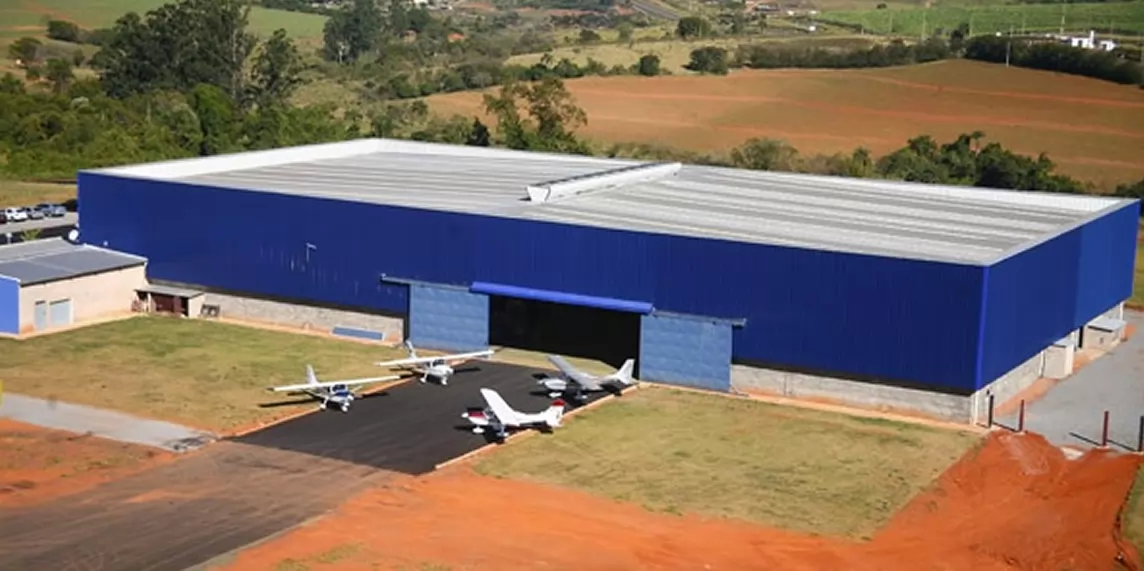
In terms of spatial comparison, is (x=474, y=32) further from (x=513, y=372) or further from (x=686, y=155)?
(x=513, y=372)

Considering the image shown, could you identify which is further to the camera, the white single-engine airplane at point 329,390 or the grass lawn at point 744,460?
the white single-engine airplane at point 329,390

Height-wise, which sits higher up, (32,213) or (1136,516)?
(32,213)

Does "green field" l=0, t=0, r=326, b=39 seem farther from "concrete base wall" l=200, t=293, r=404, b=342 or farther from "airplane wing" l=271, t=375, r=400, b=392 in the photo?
"airplane wing" l=271, t=375, r=400, b=392

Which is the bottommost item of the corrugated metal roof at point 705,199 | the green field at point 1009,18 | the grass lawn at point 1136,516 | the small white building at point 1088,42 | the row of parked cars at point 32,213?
the grass lawn at point 1136,516

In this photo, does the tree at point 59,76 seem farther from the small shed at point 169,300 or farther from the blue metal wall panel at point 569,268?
the small shed at point 169,300

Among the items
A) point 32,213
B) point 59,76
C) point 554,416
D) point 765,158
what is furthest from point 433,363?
point 59,76

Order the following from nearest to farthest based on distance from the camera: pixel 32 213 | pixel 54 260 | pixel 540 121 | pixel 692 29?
pixel 54 260, pixel 32 213, pixel 540 121, pixel 692 29

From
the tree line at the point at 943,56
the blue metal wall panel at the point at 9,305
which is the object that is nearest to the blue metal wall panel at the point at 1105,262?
the blue metal wall panel at the point at 9,305

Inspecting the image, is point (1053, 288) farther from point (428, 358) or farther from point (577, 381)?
point (428, 358)
